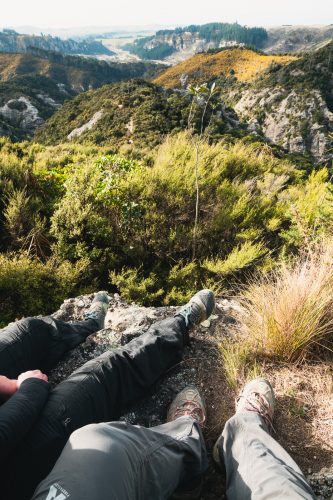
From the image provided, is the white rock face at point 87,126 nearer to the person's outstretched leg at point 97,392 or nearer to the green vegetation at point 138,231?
the green vegetation at point 138,231

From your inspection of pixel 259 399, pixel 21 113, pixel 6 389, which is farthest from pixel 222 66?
pixel 6 389

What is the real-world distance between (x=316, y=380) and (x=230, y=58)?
12441 cm

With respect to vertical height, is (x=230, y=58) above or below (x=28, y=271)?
above

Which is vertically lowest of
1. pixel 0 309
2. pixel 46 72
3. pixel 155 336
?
pixel 0 309

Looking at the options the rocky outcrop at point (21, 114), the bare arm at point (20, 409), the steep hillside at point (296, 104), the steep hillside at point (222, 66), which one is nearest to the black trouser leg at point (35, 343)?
the bare arm at point (20, 409)

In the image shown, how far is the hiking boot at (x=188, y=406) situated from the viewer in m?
2.13

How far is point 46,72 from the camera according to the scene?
372 feet

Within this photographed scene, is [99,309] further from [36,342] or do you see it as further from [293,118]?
[293,118]

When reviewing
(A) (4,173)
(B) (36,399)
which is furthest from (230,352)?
(A) (4,173)

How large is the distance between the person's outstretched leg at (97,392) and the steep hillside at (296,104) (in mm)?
64636

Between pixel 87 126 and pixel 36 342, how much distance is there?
37.1 meters

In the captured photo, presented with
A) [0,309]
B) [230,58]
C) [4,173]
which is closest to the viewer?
[0,309]

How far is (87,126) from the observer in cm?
3597

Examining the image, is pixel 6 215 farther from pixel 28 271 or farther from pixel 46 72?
pixel 46 72
